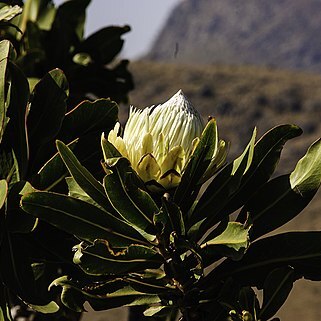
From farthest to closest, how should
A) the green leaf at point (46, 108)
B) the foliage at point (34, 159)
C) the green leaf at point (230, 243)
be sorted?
the green leaf at point (46, 108) < the foliage at point (34, 159) < the green leaf at point (230, 243)

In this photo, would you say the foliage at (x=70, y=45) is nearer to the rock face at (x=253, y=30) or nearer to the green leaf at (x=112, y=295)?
the green leaf at (x=112, y=295)

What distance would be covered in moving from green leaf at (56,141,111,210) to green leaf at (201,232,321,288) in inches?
9.5

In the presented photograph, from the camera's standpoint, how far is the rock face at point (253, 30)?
108 metres

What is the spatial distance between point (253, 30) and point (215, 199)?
11613 cm

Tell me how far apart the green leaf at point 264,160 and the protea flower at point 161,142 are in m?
0.11

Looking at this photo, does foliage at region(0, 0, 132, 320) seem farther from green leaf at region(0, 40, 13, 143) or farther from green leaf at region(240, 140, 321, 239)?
green leaf at region(240, 140, 321, 239)

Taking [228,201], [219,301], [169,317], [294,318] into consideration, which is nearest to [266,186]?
[228,201]

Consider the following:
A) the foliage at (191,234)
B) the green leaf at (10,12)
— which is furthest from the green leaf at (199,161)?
the green leaf at (10,12)

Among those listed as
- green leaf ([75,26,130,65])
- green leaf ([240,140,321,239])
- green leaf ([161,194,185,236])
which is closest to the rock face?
green leaf ([75,26,130,65])

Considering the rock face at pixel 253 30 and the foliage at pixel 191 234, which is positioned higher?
the foliage at pixel 191 234

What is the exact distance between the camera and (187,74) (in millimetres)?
31656

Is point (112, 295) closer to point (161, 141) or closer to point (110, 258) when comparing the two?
point (110, 258)

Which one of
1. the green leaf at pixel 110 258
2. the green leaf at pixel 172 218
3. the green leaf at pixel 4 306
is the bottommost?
the green leaf at pixel 4 306

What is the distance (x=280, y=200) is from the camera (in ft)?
4.67
